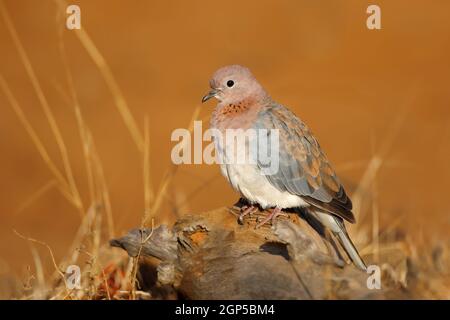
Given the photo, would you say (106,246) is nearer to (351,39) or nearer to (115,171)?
(115,171)

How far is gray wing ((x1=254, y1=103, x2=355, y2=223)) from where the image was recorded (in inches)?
209

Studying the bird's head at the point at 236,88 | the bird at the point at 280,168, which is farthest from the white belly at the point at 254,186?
the bird's head at the point at 236,88

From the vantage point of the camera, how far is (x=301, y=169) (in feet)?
17.7

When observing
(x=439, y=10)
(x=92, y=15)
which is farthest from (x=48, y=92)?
(x=439, y=10)

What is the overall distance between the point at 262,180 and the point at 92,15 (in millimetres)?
9788

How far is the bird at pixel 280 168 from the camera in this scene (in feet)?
17.1

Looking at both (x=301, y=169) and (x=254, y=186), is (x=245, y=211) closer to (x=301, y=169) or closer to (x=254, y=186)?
(x=254, y=186)

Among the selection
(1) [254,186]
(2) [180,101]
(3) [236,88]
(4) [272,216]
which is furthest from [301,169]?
(2) [180,101]

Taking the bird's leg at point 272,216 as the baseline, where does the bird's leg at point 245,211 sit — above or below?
above

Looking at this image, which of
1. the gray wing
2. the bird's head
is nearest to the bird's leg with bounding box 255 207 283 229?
the gray wing

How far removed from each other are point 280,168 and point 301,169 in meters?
0.16

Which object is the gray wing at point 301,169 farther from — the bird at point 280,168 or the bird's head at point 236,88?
the bird's head at point 236,88

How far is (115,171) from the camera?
10.8 metres

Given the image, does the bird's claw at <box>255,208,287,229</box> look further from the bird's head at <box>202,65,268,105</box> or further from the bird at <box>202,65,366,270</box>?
the bird's head at <box>202,65,268,105</box>
